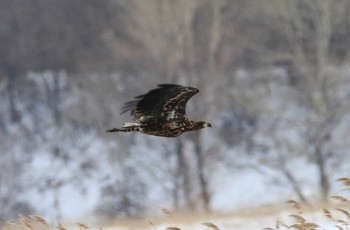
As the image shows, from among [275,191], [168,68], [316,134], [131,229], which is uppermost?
[168,68]

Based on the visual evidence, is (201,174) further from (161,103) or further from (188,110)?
(161,103)

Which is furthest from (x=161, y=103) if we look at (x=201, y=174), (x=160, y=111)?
(x=201, y=174)

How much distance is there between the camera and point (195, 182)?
23703 mm

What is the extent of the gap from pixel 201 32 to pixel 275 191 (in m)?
4.74

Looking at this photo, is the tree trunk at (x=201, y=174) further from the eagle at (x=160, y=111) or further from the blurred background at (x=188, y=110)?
the eagle at (x=160, y=111)

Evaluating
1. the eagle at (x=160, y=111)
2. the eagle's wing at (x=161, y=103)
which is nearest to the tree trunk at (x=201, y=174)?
the eagle at (x=160, y=111)

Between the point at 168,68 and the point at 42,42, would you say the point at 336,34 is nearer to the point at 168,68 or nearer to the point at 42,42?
the point at 168,68

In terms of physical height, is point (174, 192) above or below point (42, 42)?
below

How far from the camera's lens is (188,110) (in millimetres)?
23984

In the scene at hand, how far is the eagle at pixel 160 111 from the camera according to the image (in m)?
9.12

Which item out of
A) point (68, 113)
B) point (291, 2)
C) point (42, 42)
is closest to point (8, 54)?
point (42, 42)

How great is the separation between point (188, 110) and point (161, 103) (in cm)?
1472

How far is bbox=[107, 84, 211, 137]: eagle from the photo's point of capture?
29.9 ft

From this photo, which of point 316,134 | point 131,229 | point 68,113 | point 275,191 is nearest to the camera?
point 131,229
